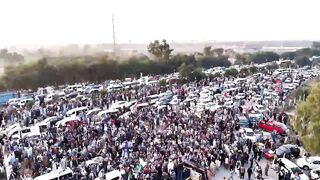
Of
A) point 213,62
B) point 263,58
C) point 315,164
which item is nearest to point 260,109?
point 315,164

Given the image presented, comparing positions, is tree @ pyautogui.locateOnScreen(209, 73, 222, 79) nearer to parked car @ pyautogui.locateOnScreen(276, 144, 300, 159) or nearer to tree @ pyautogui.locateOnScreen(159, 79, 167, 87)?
tree @ pyautogui.locateOnScreen(159, 79, 167, 87)

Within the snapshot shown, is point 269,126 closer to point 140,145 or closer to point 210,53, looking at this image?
point 140,145

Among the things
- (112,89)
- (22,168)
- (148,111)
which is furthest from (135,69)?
(22,168)

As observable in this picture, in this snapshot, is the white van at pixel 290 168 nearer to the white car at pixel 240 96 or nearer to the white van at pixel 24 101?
the white car at pixel 240 96

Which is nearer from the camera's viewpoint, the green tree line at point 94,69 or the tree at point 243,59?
the green tree line at point 94,69

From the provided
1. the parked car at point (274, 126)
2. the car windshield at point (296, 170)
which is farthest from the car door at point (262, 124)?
the car windshield at point (296, 170)

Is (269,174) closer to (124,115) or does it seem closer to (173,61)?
(124,115)
